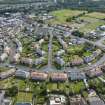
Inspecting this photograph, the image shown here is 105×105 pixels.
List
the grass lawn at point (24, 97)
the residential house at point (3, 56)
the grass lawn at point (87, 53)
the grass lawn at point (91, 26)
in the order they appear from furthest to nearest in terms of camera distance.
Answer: the grass lawn at point (91, 26), the grass lawn at point (87, 53), the residential house at point (3, 56), the grass lawn at point (24, 97)

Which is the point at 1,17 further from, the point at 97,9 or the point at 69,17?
the point at 97,9

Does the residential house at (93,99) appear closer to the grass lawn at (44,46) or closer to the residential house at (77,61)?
the residential house at (77,61)

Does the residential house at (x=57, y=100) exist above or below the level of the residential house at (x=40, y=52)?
below

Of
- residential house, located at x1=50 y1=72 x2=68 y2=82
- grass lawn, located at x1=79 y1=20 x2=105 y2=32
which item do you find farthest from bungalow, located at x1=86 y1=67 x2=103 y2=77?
grass lawn, located at x1=79 y1=20 x2=105 y2=32

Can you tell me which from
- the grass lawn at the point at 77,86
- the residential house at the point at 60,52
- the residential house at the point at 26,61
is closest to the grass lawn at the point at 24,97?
the grass lawn at the point at 77,86

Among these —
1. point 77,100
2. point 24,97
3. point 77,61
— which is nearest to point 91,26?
point 77,61

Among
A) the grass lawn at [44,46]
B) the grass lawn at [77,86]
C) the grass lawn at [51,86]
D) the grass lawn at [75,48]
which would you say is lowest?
the grass lawn at [77,86]

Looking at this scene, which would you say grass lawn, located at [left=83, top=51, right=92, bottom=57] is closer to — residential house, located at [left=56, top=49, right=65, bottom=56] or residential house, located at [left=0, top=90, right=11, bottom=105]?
residential house, located at [left=56, top=49, right=65, bottom=56]

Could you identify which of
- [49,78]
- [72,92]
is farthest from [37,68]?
[72,92]
